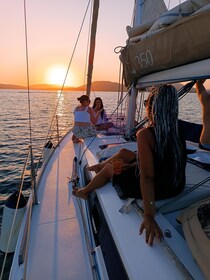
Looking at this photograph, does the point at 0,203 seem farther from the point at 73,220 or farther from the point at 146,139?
the point at 146,139

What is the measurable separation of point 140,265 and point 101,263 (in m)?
0.57

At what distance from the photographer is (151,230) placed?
173cm

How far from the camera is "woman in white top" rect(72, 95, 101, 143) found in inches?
218

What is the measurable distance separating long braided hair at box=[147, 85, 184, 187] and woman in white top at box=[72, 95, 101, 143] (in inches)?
146

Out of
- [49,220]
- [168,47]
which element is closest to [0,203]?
[49,220]

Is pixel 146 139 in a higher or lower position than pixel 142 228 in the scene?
higher

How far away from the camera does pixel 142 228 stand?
176cm

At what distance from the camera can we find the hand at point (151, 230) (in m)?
1.70

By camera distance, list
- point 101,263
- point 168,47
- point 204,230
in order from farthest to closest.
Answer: point 168,47
point 101,263
point 204,230

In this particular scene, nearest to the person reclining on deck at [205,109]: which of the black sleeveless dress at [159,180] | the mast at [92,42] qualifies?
the black sleeveless dress at [159,180]

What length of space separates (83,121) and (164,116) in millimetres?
3949

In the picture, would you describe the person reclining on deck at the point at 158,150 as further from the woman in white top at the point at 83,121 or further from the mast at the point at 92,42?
the mast at the point at 92,42

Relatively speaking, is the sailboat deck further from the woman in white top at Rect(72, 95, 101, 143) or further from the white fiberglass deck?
the woman in white top at Rect(72, 95, 101, 143)

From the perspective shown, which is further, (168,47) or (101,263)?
(168,47)
